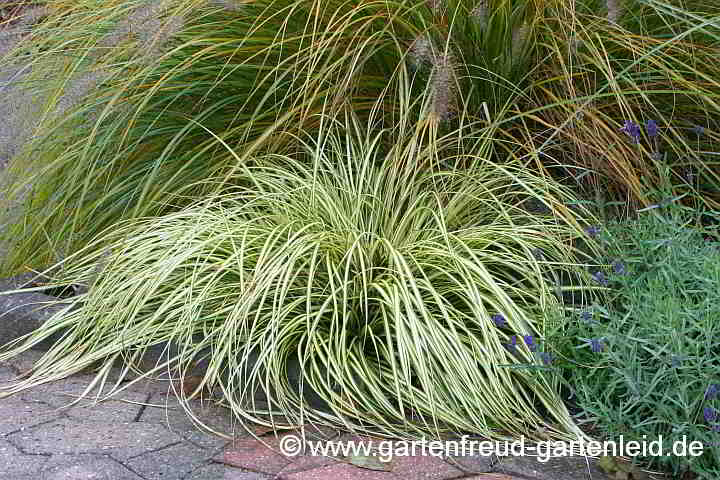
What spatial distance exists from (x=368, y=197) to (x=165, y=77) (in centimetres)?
73

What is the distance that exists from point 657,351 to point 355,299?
2.47 ft

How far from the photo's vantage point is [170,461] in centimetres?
171

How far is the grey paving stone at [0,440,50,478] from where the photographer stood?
1664mm

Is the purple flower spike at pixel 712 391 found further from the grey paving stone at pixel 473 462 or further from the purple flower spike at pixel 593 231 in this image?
the purple flower spike at pixel 593 231

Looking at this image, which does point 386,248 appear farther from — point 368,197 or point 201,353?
point 201,353

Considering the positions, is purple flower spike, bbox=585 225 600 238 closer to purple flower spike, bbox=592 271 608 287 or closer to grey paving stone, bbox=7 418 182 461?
purple flower spike, bbox=592 271 608 287

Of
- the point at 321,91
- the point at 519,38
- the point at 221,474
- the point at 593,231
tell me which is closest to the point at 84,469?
the point at 221,474

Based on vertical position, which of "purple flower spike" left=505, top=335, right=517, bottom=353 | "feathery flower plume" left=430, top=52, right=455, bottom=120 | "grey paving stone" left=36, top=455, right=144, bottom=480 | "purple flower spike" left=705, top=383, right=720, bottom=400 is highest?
"feathery flower plume" left=430, top=52, right=455, bottom=120

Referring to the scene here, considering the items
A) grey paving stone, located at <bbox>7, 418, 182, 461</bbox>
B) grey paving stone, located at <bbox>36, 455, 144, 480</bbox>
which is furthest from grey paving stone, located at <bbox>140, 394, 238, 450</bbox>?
grey paving stone, located at <bbox>36, 455, 144, 480</bbox>

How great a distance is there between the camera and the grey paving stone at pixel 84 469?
163 cm

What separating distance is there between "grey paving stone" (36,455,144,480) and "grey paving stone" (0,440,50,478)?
2 centimetres

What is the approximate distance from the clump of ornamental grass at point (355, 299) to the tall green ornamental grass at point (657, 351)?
0.36 feet

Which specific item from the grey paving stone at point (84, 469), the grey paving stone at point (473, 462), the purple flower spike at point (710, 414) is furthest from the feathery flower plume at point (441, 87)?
the grey paving stone at point (84, 469)

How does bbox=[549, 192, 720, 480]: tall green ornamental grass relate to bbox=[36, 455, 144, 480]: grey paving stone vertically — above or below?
below
